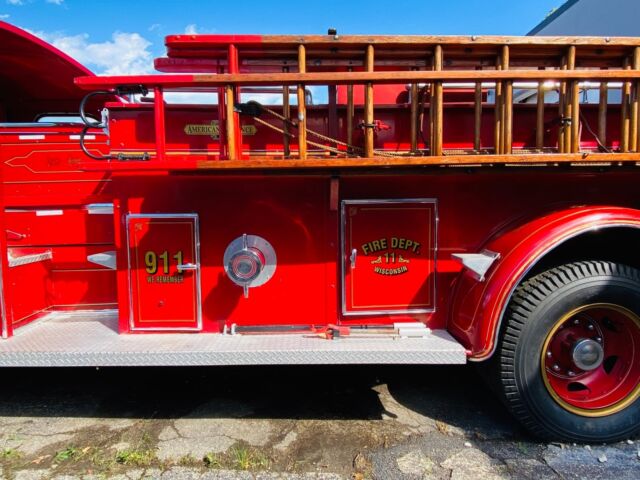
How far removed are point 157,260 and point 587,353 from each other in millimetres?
2415

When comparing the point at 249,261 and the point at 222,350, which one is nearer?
the point at 222,350

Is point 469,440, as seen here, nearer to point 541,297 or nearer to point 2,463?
point 541,297

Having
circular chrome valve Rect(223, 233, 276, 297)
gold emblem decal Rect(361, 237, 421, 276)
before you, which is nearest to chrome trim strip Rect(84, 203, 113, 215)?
circular chrome valve Rect(223, 233, 276, 297)

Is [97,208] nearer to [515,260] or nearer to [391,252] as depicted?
[391,252]

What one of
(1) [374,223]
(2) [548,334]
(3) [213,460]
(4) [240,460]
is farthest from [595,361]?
(3) [213,460]

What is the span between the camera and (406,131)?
2.70 metres

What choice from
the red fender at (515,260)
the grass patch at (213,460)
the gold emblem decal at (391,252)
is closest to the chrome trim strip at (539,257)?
the red fender at (515,260)

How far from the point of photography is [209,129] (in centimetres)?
261

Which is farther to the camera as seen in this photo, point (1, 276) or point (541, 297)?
point (1, 276)

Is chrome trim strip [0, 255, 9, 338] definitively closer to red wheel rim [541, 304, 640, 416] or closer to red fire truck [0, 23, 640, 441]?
red fire truck [0, 23, 640, 441]

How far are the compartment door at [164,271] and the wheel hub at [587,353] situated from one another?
6.83 ft

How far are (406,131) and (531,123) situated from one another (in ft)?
2.51

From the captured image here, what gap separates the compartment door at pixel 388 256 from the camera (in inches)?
100

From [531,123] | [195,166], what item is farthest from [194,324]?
[531,123]
